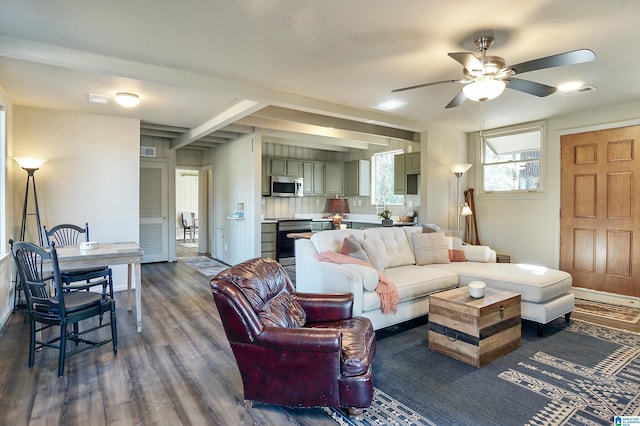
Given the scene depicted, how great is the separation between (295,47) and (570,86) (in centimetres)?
302

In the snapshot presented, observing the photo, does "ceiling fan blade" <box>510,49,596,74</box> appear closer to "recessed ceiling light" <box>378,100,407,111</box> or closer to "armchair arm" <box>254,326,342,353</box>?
"recessed ceiling light" <box>378,100,407,111</box>

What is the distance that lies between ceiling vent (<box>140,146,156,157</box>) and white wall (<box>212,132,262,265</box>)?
125 centimetres

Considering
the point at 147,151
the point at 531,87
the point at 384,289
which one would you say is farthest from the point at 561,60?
the point at 147,151

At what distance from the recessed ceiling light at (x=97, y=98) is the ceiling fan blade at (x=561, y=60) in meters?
4.31

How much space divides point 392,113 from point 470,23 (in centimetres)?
261

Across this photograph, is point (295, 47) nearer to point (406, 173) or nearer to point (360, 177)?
point (406, 173)

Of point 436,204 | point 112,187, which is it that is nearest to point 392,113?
point 436,204

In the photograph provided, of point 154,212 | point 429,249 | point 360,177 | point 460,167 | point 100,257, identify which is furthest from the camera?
point 360,177

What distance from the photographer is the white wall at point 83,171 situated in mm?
4609

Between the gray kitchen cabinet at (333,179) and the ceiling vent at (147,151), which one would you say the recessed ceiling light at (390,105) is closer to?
the gray kitchen cabinet at (333,179)

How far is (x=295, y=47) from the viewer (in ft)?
9.46

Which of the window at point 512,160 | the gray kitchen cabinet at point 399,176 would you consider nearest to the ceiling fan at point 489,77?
the window at point 512,160

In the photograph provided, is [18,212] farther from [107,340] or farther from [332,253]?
[332,253]

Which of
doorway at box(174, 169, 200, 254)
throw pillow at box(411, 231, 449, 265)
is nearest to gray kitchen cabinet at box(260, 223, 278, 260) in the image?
throw pillow at box(411, 231, 449, 265)
